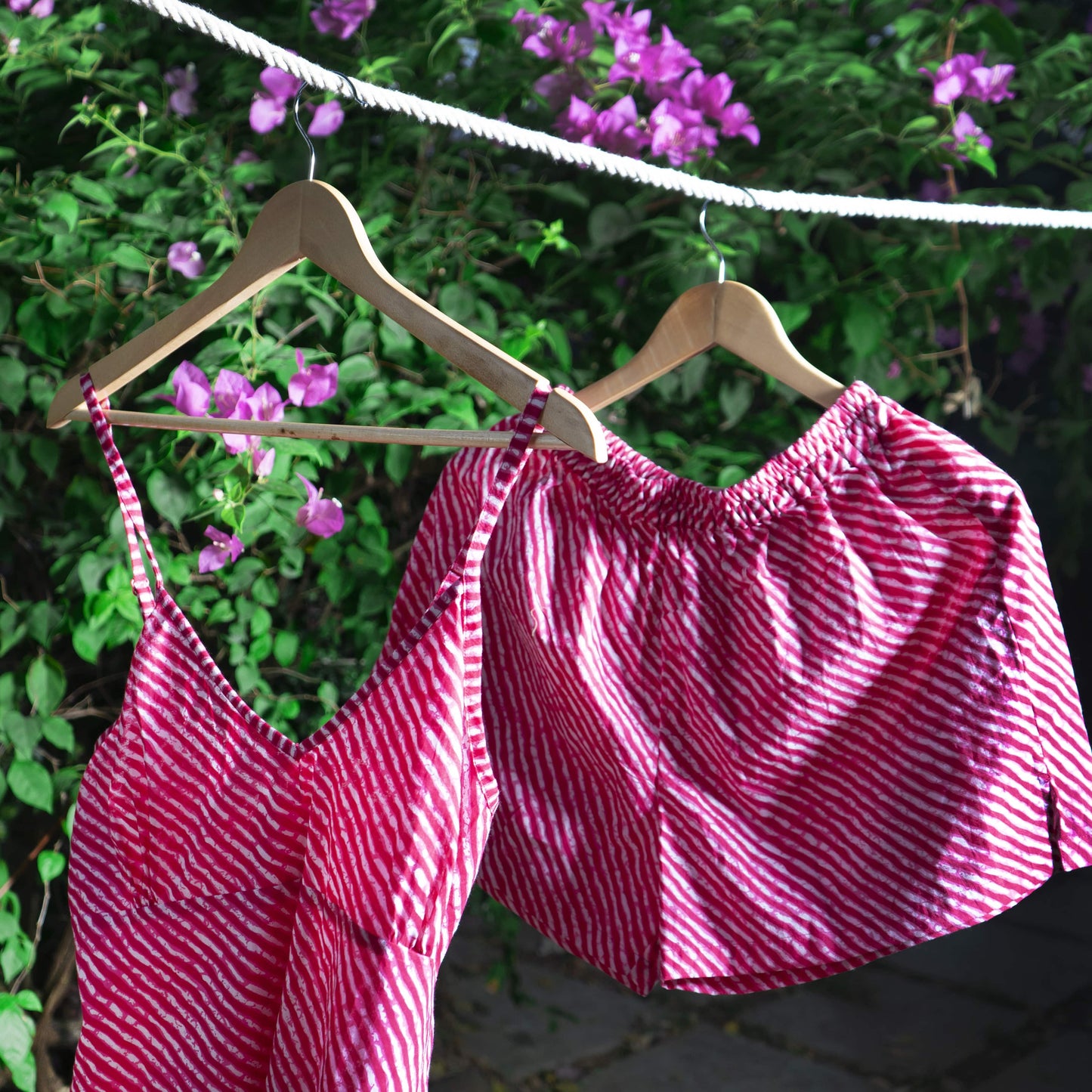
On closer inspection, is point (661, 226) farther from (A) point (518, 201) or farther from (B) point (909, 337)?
(B) point (909, 337)

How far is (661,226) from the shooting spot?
52.6 inches

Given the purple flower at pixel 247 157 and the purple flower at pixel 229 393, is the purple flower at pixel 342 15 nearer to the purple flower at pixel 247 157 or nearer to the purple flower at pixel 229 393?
the purple flower at pixel 247 157

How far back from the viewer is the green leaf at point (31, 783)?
113cm

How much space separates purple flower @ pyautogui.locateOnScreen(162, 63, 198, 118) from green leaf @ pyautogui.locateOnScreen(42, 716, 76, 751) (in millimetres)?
708

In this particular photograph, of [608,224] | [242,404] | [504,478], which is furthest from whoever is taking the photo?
[608,224]

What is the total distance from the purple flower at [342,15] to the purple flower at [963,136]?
0.69 metres

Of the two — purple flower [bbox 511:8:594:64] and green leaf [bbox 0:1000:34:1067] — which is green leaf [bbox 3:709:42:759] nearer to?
green leaf [bbox 0:1000:34:1067]

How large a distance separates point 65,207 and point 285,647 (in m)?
0.52

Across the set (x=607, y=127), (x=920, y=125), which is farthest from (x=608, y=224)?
(x=920, y=125)

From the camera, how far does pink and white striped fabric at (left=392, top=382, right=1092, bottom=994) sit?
0.72 meters

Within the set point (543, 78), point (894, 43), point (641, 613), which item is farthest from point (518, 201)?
point (641, 613)

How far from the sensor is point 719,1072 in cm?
191

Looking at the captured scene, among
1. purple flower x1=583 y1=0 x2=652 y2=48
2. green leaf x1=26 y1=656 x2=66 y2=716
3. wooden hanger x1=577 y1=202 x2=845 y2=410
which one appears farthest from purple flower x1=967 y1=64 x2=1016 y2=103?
green leaf x1=26 y1=656 x2=66 y2=716

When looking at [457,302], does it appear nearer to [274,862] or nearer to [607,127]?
[607,127]
